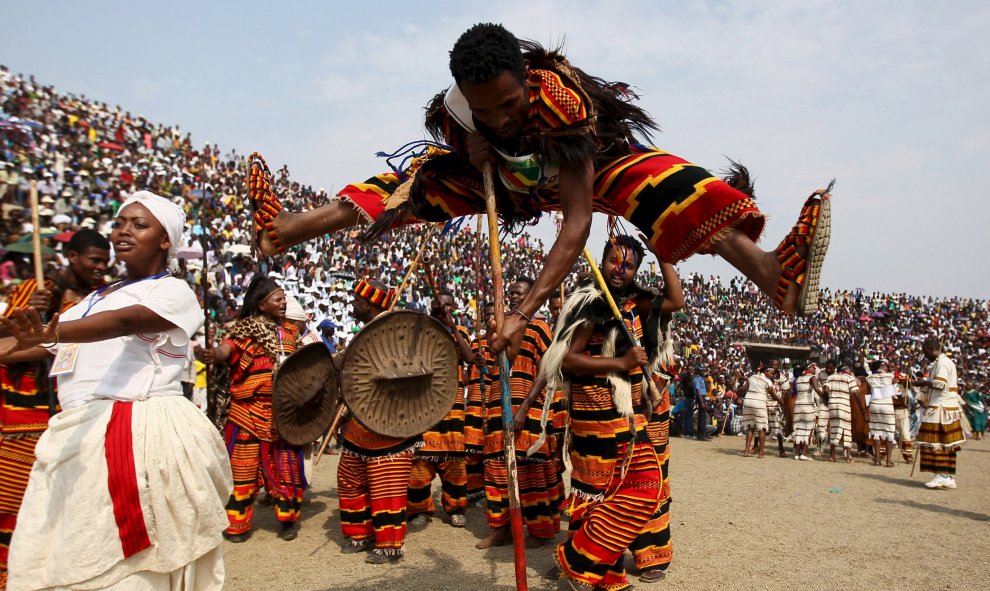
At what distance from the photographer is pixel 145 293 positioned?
294cm

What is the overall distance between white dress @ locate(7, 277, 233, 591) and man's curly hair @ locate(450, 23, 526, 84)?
5.01ft

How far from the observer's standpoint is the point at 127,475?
9.21 feet

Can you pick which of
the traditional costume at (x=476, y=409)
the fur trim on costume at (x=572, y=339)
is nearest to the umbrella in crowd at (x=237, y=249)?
the traditional costume at (x=476, y=409)

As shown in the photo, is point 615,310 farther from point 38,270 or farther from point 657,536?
point 38,270

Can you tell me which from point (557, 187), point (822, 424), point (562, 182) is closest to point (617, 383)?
point (557, 187)

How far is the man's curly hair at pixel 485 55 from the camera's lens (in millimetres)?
2801

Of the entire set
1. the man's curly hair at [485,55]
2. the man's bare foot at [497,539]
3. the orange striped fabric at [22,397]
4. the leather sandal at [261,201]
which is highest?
the man's curly hair at [485,55]

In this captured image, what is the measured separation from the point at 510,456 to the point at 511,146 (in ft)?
4.57

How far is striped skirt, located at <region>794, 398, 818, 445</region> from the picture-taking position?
14.2 meters

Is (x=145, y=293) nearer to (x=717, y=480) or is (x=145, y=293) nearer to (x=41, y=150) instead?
(x=717, y=480)

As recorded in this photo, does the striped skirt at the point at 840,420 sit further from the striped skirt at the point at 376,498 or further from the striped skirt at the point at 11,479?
the striped skirt at the point at 11,479

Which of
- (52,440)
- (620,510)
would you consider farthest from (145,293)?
(620,510)

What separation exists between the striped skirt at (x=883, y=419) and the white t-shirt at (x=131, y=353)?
1383 cm

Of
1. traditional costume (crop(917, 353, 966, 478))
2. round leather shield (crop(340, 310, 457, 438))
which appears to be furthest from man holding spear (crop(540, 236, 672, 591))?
traditional costume (crop(917, 353, 966, 478))
